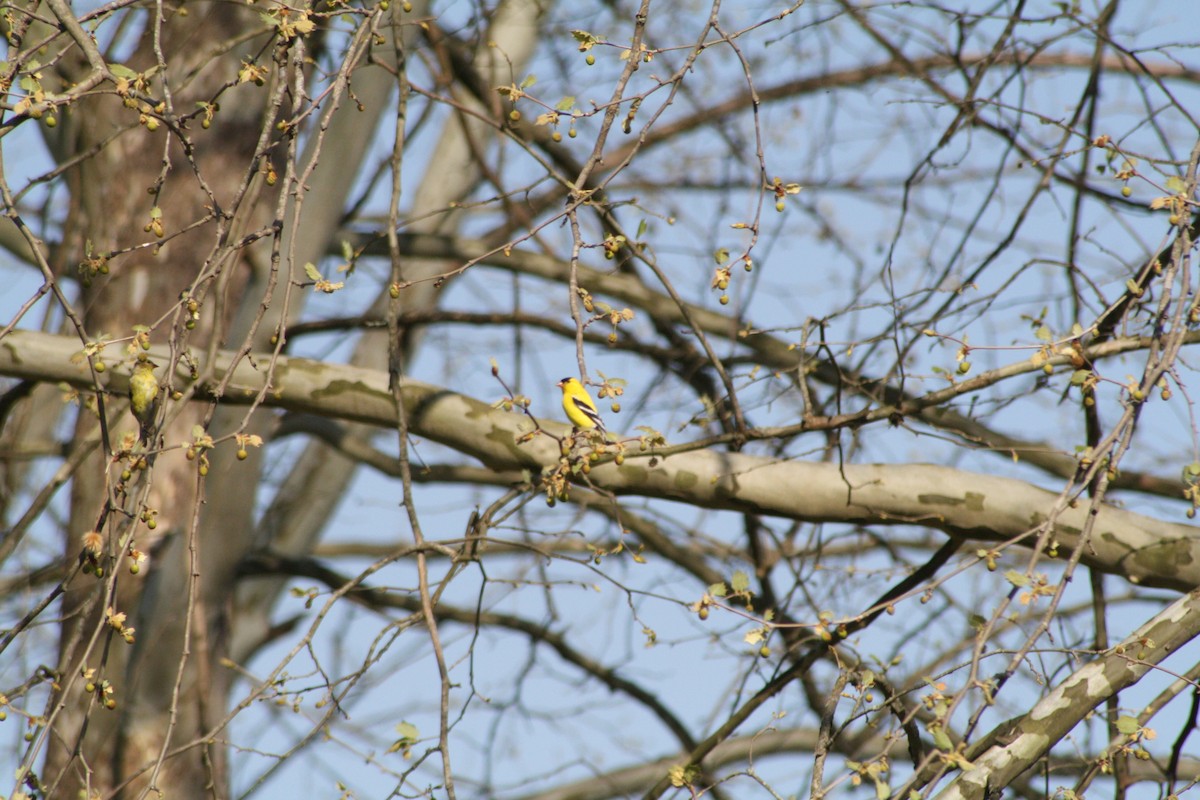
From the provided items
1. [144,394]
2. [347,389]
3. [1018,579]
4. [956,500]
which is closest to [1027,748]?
[1018,579]

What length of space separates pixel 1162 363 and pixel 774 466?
1267 mm

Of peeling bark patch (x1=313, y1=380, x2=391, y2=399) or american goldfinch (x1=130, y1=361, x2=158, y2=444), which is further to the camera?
peeling bark patch (x1=313, y1=380, x2=391, y2=399)

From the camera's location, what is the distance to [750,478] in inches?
139

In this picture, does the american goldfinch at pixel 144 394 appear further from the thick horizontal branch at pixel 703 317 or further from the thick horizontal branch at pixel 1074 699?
the thick horizontal branch at pixel 703 317

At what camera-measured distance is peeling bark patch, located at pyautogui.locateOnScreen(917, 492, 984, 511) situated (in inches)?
136

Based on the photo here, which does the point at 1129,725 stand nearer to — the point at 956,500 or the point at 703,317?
the point at 956,500

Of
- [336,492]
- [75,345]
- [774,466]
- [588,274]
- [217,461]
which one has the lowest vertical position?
[774,466]

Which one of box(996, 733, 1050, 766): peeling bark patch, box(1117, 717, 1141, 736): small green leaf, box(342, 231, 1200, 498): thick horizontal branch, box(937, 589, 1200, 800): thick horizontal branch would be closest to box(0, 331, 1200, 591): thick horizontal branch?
box(937, 589, 1200, 800): thick horizontal branch

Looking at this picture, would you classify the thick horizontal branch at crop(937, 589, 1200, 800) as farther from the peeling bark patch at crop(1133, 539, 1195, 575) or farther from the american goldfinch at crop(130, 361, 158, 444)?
the american goldfinch at crop(130, 361, 158, 444)

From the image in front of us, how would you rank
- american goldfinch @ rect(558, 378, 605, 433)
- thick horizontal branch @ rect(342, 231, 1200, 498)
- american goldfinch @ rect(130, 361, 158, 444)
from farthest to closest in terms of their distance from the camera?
thick horizontal branch @ rect(342, 231, 1200, 498)
american goldfinch @ rect(558, 378, 605, 433)
american goldfinch @ rect(130, 361, 158, 444)

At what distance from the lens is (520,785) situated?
201 inches

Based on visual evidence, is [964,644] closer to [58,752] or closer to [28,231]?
[58,752]

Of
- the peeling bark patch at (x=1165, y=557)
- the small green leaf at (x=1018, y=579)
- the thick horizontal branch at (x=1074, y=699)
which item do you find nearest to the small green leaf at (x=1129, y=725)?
the thick horizontal branch at (x=1074, y=699)

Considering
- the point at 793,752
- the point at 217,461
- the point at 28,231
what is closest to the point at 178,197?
the point at 217,461
